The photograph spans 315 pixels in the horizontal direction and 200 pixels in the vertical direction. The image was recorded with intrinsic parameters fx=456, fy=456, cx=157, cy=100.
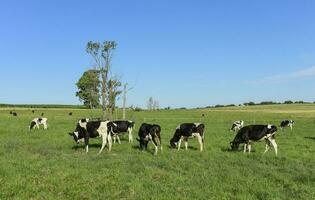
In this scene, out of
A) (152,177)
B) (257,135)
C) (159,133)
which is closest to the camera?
(152,177)

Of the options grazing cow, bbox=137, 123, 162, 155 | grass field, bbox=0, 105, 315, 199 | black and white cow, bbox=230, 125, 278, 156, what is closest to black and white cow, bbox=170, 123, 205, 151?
grazing cow, bbox=137, 123, 162, 155

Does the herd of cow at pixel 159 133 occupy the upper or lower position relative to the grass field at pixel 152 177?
upper

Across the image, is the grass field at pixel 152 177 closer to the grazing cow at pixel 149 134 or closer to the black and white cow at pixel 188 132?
the grazing cow at pixel 149 134

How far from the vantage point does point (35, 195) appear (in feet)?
41.6

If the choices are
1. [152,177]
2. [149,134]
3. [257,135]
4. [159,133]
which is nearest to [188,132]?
[159,133]

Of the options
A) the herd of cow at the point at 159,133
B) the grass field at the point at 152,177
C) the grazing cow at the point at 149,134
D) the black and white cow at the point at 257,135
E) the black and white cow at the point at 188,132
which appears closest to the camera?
the grass field at the point at 152,177

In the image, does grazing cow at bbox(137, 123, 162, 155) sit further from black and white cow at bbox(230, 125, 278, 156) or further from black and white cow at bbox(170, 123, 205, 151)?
black and white cow at bbox(230, 125, 278, 156)

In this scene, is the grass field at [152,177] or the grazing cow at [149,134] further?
the grazing cow at [149,134]

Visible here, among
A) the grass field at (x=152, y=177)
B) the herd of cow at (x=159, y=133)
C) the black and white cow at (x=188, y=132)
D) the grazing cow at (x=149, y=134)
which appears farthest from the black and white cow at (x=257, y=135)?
the grazing cow at (x=149, y=134)

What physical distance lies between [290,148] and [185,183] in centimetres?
1469

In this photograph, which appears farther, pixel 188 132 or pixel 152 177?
pixel 188 132

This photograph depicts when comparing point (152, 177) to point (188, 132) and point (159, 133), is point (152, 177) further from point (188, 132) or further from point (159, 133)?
point (188, 132)

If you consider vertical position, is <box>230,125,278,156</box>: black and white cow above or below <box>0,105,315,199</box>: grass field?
above

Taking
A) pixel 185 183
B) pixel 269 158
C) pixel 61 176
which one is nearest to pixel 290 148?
pixel 269 158
